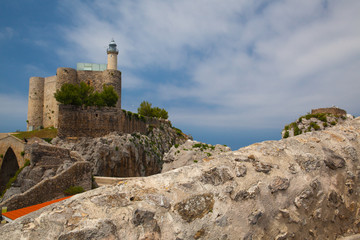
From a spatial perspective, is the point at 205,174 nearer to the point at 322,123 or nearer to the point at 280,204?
the point at 280,204

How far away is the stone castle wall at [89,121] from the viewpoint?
87.9ft

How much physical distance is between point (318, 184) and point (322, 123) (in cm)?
1600

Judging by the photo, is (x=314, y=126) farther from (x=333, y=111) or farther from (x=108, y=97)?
(x=108, y=97)

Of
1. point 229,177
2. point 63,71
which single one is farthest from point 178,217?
point 63,71

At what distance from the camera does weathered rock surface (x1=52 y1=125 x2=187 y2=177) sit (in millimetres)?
23562

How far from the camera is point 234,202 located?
243cm

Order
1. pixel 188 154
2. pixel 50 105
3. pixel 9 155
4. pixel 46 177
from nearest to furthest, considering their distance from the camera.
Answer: pixel 188 154 < pixel 46 177 < pixel 9 155 < pixel 50 105

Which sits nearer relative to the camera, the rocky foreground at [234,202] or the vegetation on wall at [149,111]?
the rocky foreground at [234,202]

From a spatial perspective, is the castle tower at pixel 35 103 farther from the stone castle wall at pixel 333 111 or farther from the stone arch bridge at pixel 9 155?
the stone castle wall at pixel 333 111

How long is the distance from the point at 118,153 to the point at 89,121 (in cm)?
554

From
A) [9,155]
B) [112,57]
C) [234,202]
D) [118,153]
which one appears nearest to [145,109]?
[112,57]

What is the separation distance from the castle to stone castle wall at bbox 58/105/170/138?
6879 millimetres

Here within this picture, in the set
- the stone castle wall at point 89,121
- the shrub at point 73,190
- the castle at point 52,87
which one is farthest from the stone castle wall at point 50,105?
the shrub at point 73,190

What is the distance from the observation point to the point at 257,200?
253cm
